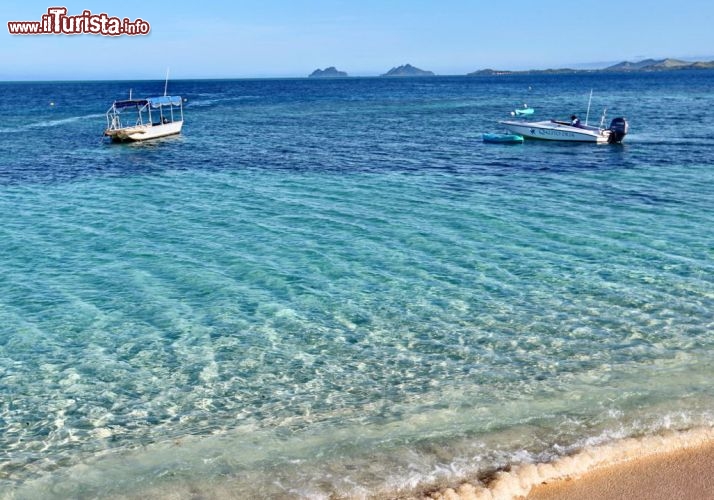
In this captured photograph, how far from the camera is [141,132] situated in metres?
52.7

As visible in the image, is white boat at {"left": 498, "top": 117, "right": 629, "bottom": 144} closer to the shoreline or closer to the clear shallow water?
the clear shallow water

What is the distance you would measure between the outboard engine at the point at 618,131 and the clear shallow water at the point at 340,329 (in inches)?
562

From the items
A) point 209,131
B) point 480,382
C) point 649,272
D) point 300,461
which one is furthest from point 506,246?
point 209,131

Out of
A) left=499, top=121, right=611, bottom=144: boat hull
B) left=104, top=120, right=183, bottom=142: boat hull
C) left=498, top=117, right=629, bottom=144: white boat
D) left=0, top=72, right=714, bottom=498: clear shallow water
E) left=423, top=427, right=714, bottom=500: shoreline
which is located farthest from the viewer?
left=104, top=120, right=183, bottom=142: boat hull

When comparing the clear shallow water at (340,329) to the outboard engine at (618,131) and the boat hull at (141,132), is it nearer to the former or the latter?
the outboard engine at (618,131)

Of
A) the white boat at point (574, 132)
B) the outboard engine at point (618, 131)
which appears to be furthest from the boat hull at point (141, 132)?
the outboard engine at point (618, 131)

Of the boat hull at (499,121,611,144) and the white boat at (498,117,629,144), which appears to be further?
the boat hull at (499,121,611,144)

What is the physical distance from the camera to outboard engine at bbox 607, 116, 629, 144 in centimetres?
4575

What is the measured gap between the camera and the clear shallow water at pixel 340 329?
10.4m

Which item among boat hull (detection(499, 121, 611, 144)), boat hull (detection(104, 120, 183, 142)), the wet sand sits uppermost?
boat hull (detection(499, 121, 611, 144))

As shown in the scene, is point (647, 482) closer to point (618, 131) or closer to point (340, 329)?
point (340, 329)

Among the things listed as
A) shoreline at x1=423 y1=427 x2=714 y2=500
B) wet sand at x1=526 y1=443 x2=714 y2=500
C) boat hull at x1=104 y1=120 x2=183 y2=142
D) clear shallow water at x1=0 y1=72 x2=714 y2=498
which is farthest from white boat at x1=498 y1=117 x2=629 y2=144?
wet sand at x1=526 y1=443 x2=714 y2=500

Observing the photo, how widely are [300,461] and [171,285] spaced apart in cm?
955

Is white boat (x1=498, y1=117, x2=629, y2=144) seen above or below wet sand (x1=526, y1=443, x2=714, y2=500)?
Answer: above
